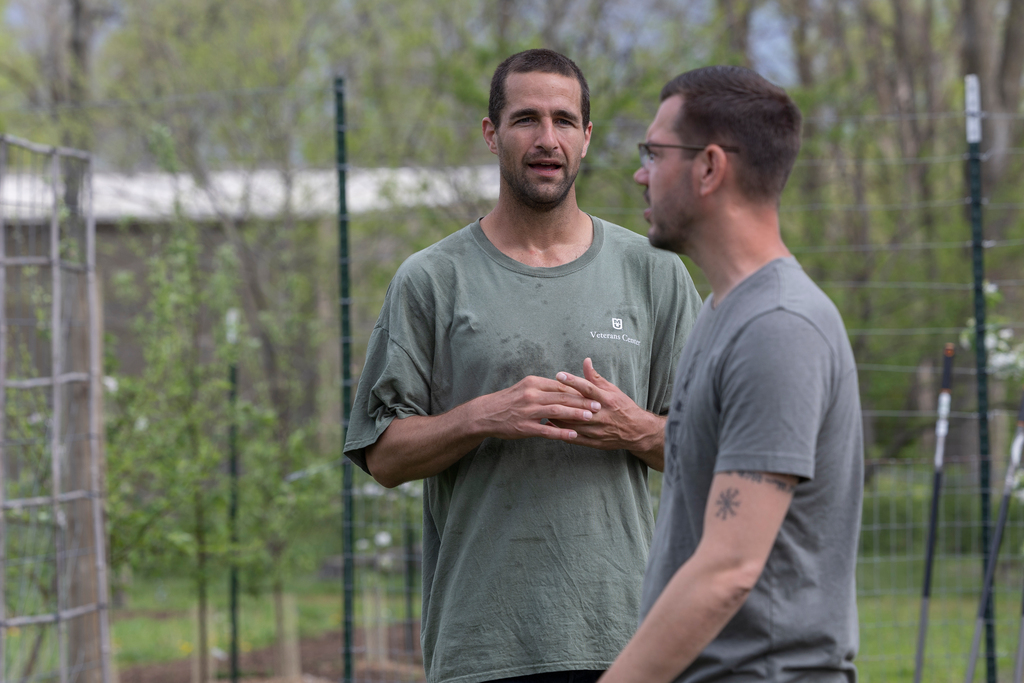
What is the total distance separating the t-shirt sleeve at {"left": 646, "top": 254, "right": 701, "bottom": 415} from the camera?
2.29 meters

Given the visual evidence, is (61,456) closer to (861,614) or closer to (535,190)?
(535,190)

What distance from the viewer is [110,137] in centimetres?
854

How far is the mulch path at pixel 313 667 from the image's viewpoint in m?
6.38

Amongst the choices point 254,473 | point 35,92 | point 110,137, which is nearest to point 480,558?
point 254,473

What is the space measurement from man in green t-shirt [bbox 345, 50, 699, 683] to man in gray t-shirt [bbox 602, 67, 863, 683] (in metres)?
0.53

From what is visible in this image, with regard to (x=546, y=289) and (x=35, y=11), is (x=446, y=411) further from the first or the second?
(x=35, y=11)

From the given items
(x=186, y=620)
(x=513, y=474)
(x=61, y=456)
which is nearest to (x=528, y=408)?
(x=513, y=474)

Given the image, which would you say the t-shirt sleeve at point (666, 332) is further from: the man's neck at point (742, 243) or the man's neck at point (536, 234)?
the man's neck at point (742, 243)

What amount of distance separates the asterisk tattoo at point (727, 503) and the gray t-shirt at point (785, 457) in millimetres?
34

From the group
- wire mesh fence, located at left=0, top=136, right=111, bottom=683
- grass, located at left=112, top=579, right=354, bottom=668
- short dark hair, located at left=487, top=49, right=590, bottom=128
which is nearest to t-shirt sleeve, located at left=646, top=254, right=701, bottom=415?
short dark hair, located at left=487, top=49, right=590, bottom=128

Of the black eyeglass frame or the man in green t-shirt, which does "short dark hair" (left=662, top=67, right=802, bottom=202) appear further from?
the man in green t-shirt

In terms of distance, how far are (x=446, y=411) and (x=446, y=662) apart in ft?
1.73

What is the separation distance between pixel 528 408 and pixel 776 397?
2.37 ft

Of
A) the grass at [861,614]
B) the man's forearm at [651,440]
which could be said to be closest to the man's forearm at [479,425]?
the man's forearm at [651,440]
